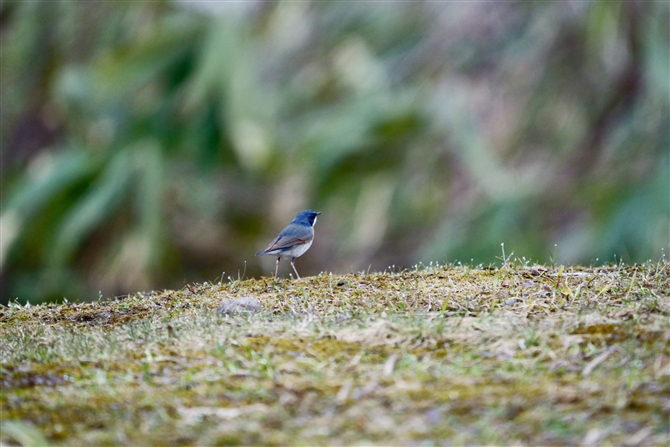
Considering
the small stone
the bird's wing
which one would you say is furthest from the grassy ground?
the bird's wing

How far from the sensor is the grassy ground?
6.81 ft

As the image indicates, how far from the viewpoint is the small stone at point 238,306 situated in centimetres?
331

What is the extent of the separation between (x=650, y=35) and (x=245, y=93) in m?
3.90

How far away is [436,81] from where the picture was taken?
854 cm

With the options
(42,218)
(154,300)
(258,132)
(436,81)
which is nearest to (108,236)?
(42,218)

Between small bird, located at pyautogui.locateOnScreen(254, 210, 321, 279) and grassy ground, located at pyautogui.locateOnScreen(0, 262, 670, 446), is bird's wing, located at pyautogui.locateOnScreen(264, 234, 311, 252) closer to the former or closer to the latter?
small bird, located at pyautogui.locateOnScreen(254, 210, 321, 279)

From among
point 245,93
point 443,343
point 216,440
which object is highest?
point 245,93

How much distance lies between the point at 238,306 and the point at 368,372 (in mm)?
1072

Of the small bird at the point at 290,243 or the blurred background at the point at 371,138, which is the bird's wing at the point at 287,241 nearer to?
the small bird at the point at 290,243

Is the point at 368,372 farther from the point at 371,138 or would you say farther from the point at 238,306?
the point at 371,138

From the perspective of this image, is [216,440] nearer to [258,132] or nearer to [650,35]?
[258,132]

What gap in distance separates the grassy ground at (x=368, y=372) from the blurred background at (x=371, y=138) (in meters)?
4.12

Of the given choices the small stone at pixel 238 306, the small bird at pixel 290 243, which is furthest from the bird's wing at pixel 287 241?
the small stone at pixel 238 306

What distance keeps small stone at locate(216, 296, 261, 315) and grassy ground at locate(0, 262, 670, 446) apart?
2.3 inches
